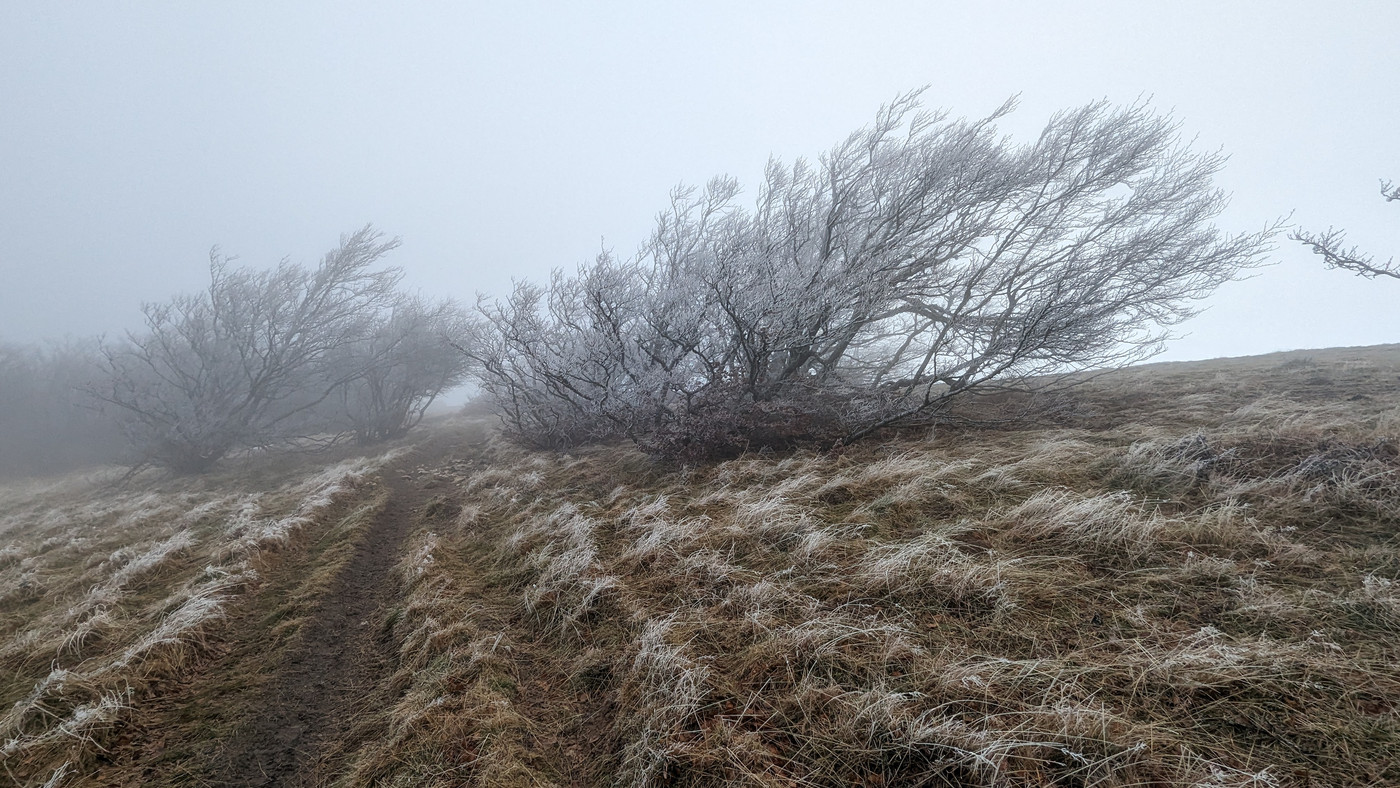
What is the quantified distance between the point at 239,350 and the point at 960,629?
2392cm

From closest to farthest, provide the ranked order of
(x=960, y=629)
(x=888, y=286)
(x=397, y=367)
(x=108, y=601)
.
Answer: (x=960, y=629)
(x=108, y=601)
(x=888, y=286)
(x=397, y=367)

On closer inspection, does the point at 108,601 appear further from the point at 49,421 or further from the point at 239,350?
the point at 49,421

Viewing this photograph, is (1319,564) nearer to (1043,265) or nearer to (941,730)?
(941,730)

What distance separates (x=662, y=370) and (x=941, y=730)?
7.18 meters

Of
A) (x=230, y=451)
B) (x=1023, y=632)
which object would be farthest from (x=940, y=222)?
(x=230, y=451)

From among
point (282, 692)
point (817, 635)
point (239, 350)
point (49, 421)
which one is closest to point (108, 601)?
point (282, 692)

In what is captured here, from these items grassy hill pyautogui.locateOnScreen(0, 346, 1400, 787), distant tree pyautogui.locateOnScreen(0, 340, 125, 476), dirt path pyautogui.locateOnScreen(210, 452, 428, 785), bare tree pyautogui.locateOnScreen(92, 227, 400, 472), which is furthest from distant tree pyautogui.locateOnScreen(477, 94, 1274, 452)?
distant tree pyautogui.locateOnScreen(0, 340, 125, 476)

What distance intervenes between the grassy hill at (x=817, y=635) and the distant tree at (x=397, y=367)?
54.2 feet

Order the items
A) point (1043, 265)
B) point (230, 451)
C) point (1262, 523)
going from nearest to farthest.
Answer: point (1262, 523) < point (1043, 265) < point (230, 451)

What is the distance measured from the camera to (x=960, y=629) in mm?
2936

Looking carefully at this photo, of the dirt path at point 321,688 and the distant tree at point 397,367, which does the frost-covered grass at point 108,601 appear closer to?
the dirt path at point 321,688

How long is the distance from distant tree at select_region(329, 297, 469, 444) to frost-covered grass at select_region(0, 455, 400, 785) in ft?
36.5

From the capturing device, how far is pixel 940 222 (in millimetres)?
9602

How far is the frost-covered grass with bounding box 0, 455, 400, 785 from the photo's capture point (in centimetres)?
312
